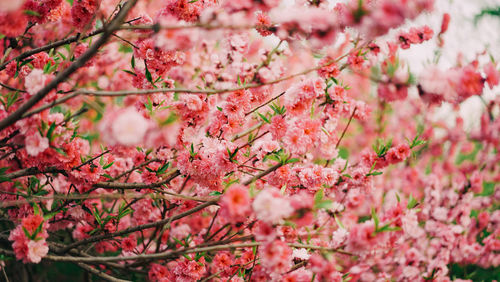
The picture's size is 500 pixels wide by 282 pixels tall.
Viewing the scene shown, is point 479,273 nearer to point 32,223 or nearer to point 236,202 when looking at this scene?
point 236,202

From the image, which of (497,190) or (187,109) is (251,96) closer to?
(187,109)

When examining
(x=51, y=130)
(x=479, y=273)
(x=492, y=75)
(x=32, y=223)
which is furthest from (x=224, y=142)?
(x=479, y=273)

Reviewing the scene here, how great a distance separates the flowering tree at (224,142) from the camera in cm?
138

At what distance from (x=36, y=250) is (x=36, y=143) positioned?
448 millimetres

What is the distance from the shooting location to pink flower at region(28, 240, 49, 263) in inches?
58.1

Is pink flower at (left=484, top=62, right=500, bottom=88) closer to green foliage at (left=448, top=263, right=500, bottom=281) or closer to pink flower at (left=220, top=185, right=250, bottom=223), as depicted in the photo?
pink flower at (left=220, top=185, right=250, bottom=223)

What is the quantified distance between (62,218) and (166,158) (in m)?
0.79

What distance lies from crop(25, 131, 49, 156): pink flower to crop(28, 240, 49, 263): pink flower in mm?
375

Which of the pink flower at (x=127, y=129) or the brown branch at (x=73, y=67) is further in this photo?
the brown branch at (x=73, y=67)

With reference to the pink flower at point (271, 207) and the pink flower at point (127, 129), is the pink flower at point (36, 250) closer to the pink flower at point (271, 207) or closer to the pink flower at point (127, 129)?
the pink flower at point (127, 129)

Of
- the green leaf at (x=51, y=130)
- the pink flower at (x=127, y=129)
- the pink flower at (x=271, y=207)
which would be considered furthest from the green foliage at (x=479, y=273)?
the green leaf at (x=51, y=130)

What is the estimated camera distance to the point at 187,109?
2.06 meters

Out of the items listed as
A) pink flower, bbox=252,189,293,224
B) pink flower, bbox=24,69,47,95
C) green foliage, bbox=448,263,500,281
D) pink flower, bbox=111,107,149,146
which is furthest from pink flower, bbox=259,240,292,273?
green foliage, bbox=448,263,500,281

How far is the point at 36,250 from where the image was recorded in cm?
149
